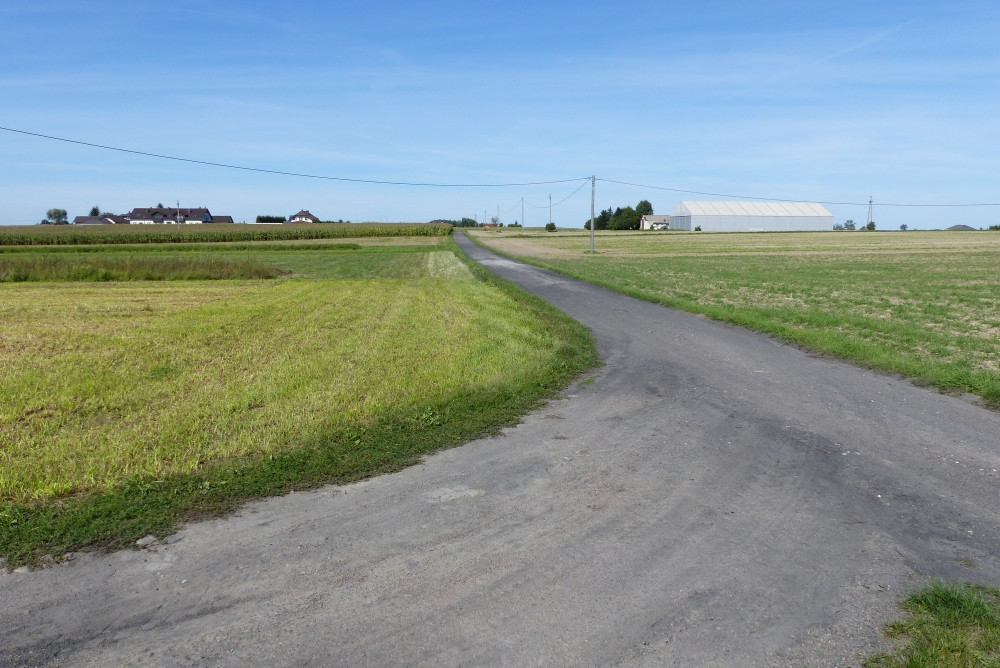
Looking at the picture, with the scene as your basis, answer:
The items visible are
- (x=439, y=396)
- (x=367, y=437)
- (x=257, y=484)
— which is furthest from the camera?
(x=439, y=396)

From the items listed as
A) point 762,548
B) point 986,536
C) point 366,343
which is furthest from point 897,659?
point 366,343

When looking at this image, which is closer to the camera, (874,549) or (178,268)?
(874,549)

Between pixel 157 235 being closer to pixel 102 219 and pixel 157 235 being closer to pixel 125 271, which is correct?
pixel 125 271

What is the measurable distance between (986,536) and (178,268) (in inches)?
1304

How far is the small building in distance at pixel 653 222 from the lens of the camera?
150 metres

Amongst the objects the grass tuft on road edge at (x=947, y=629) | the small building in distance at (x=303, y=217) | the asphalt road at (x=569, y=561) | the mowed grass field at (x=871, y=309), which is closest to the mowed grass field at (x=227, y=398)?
the asphalt road at (x=569, y=561)

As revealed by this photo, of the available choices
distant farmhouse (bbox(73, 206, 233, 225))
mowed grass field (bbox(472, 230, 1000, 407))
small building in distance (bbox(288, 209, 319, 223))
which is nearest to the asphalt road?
mowed grass field (bbox(472, 230, 1000, 407))

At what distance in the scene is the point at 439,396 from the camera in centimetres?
862

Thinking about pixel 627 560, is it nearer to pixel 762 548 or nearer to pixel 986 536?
pixel 762 548

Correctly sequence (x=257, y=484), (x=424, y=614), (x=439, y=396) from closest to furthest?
(x=424, y=614) → (x=257, y=484) → (x=439, y=396)

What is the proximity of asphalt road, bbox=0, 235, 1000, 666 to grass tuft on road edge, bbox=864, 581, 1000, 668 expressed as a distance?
13 centimetres

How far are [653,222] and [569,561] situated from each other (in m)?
163

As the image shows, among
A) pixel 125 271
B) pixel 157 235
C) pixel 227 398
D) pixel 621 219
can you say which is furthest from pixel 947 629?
pixel 621 219

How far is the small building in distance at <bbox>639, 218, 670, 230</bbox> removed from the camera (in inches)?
5890
